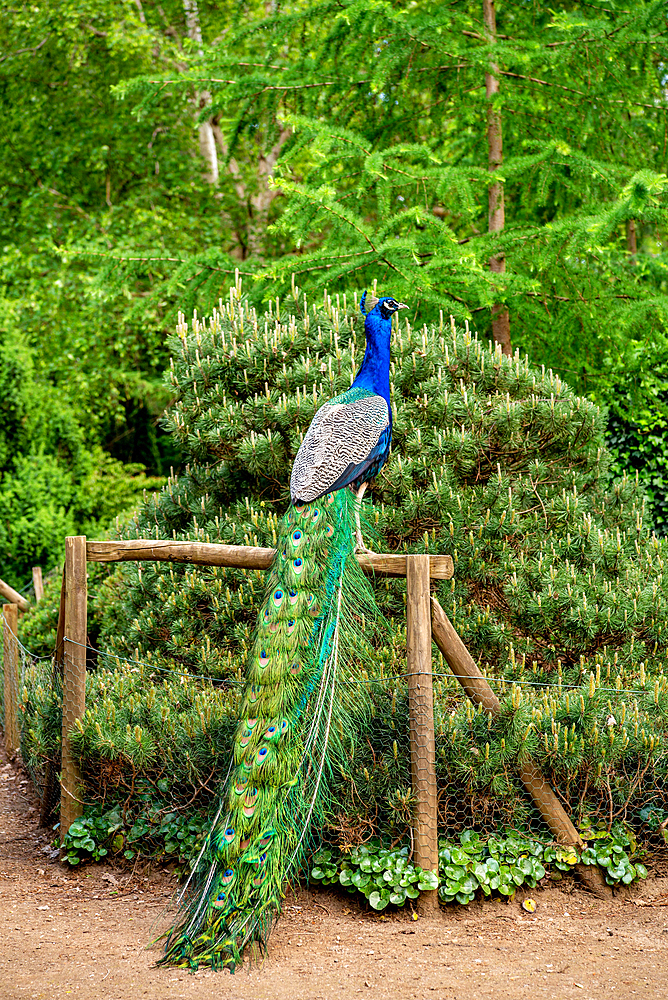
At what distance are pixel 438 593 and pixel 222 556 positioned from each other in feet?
5.25

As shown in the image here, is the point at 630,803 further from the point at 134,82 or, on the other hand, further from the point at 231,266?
the point at 134,82

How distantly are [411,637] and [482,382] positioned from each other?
2332mm

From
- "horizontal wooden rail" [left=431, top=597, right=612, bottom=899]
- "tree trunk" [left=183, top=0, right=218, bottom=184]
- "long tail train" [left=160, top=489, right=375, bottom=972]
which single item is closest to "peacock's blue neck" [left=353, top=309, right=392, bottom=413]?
"long tail train" [left=160, top=489, right=375, bottom=972]

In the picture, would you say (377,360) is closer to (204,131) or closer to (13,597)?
(13,597)

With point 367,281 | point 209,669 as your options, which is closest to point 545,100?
point 367,281

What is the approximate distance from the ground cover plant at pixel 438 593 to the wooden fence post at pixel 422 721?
115 mm

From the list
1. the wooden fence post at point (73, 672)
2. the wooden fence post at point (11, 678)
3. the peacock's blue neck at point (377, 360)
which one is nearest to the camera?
the wooden fence post at point (73, 672)

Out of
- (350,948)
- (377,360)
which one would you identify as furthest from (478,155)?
(350,948)

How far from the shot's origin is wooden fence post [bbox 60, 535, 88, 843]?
15.4 ft

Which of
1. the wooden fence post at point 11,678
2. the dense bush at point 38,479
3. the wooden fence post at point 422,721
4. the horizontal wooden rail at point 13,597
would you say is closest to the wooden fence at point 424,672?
the wooden fence post at point 422,721

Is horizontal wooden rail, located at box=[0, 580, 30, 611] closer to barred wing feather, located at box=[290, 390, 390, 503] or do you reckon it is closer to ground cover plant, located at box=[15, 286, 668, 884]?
ground cover plant, located at box=[15, 286, 668, 884]

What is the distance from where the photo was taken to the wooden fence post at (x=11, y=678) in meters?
6.67

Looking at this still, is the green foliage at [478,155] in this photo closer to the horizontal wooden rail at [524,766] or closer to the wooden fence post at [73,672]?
the wooden fence post at [73,672]

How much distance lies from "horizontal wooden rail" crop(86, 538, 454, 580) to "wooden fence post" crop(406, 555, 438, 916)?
0.31 feet
